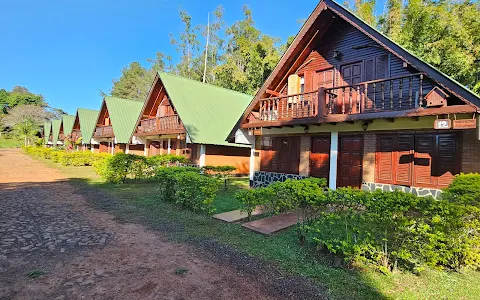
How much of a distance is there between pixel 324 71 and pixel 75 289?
10.6 metres

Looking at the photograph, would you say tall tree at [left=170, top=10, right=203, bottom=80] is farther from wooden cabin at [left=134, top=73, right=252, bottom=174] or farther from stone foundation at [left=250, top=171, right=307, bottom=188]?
stone foundation at [left=250, top=171, right=307, bottom=188]

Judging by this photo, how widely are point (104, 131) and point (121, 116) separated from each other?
237 centimetres

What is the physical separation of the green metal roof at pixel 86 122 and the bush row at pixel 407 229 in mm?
33416

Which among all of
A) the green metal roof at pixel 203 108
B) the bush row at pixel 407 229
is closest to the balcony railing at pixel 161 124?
the green metal roof at pixel 203 108

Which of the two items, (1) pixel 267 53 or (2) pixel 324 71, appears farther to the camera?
(1) pixel 267 53

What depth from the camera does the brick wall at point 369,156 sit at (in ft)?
30.0

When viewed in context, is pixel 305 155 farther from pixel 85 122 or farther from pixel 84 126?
pixel 85 122

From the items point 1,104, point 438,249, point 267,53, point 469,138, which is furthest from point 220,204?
point 1,104

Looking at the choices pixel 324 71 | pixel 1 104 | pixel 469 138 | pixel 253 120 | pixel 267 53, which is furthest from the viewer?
pixel 1 104

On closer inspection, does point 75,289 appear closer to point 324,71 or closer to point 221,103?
point 324,71

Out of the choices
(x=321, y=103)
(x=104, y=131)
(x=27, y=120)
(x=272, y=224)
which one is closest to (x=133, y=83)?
(x=27, y=120)

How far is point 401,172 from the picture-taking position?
846 centimetres

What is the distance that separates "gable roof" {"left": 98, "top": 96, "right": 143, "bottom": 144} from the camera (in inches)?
1014

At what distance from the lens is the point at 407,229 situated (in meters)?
4.06
